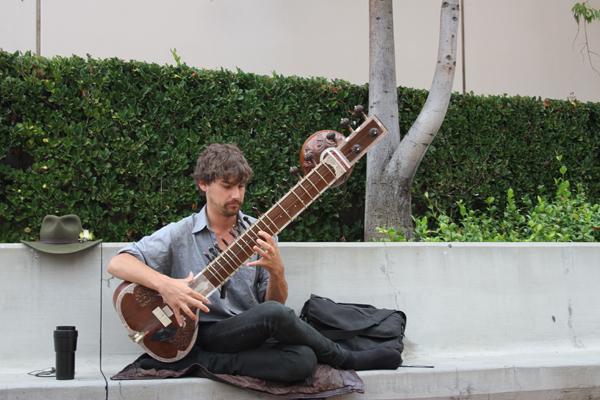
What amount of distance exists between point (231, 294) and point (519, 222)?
3436 mm

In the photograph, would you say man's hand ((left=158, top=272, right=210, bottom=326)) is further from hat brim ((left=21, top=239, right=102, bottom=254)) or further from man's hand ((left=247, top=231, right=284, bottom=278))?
hat brim ((left=21, top=239, right=102, bottom=254))

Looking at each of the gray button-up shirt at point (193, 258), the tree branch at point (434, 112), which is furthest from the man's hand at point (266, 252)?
the tree branch at point (434, 112)

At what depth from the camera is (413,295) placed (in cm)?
550

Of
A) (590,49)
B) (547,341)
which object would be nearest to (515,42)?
(590,49)

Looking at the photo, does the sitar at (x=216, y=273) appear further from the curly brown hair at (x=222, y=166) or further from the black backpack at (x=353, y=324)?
the black backpack at (x=353, y=324)

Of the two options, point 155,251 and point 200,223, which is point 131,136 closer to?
point 200,223

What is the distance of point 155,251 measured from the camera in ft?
14.5

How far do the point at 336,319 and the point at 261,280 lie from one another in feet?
1.70

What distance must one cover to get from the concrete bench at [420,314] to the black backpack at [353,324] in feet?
0.70

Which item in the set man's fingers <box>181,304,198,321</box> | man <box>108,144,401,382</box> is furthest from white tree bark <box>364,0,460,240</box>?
man's fingers <box>181,304,198,321</box>

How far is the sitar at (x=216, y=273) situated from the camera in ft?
13.8

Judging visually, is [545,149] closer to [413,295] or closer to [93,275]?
[413,295]

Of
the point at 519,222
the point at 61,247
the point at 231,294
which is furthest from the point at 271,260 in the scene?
the point at 519,222

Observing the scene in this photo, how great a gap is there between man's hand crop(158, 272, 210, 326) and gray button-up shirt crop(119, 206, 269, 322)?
29cm
